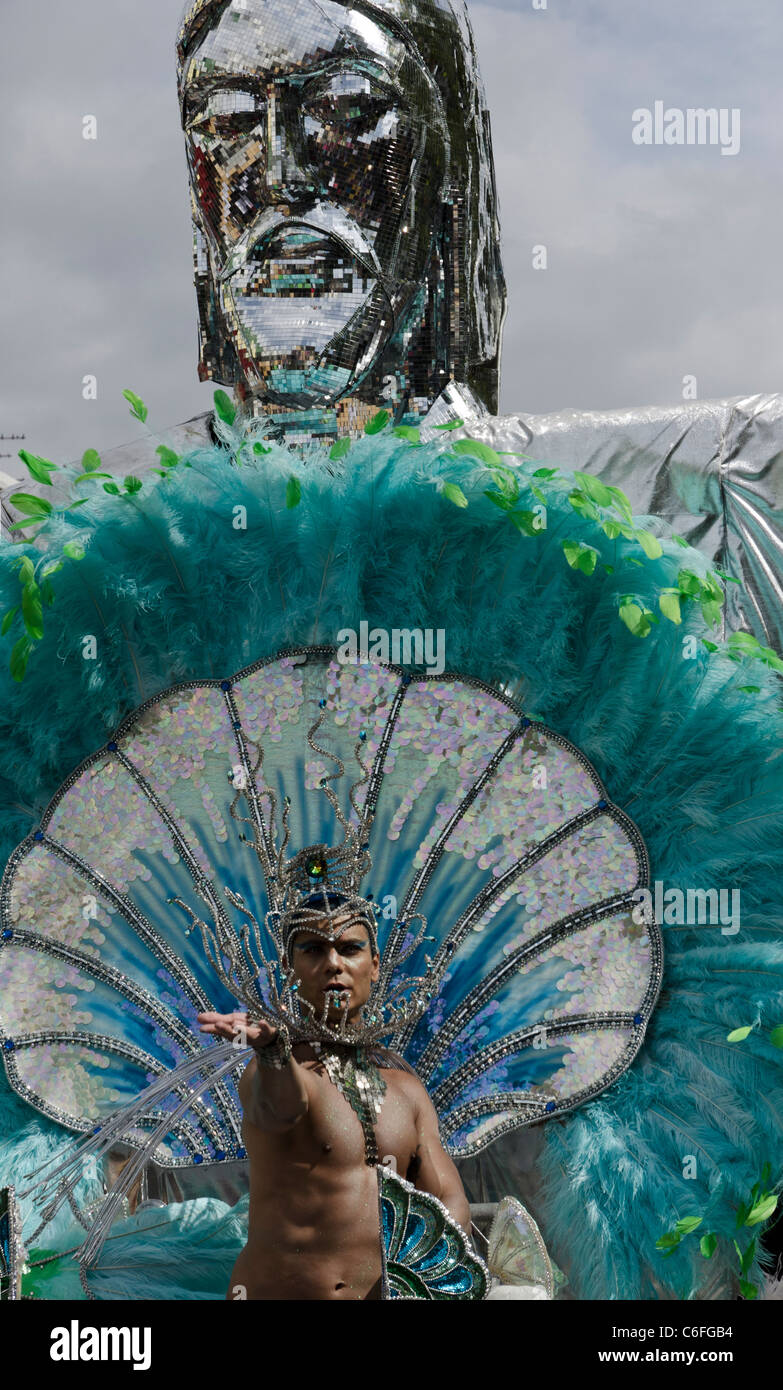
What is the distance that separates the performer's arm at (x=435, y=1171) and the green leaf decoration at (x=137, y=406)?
1923mm

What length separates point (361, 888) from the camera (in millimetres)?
3822

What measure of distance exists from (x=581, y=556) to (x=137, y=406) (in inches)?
50.8

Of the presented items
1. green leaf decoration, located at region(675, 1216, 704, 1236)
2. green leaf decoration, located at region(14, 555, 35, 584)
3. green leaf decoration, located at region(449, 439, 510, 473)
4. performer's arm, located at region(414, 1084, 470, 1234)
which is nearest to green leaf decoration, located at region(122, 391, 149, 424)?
green leaf decoration, located at region(14, 555, 35, 584)

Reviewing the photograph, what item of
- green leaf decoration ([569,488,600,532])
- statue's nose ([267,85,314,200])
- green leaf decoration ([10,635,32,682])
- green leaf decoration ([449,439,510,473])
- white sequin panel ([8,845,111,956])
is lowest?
white sequin panel ([8,845,111,956])

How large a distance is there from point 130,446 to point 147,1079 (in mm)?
2327

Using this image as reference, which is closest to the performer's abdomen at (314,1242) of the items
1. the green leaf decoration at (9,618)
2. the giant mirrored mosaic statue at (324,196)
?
the green leaf decoration at (9,618)

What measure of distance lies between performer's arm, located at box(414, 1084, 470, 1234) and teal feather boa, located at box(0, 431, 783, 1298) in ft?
1.12

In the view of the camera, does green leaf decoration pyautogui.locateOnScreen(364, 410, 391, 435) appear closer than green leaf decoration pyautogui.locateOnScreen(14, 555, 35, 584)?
No

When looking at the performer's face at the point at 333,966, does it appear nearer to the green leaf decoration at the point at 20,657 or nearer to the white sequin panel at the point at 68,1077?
the white sequin panel at the point at 68,1077

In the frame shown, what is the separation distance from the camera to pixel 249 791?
150 inches

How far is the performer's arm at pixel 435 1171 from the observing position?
330 cm

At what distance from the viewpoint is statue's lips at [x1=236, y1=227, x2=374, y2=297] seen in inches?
189

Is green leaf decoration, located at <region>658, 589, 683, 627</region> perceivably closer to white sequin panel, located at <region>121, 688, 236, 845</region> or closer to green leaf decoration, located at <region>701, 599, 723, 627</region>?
green leaf decoration, located at <region>701, 599, 723, 627</region>

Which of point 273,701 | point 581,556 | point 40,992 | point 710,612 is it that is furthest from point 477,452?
point 40,992
